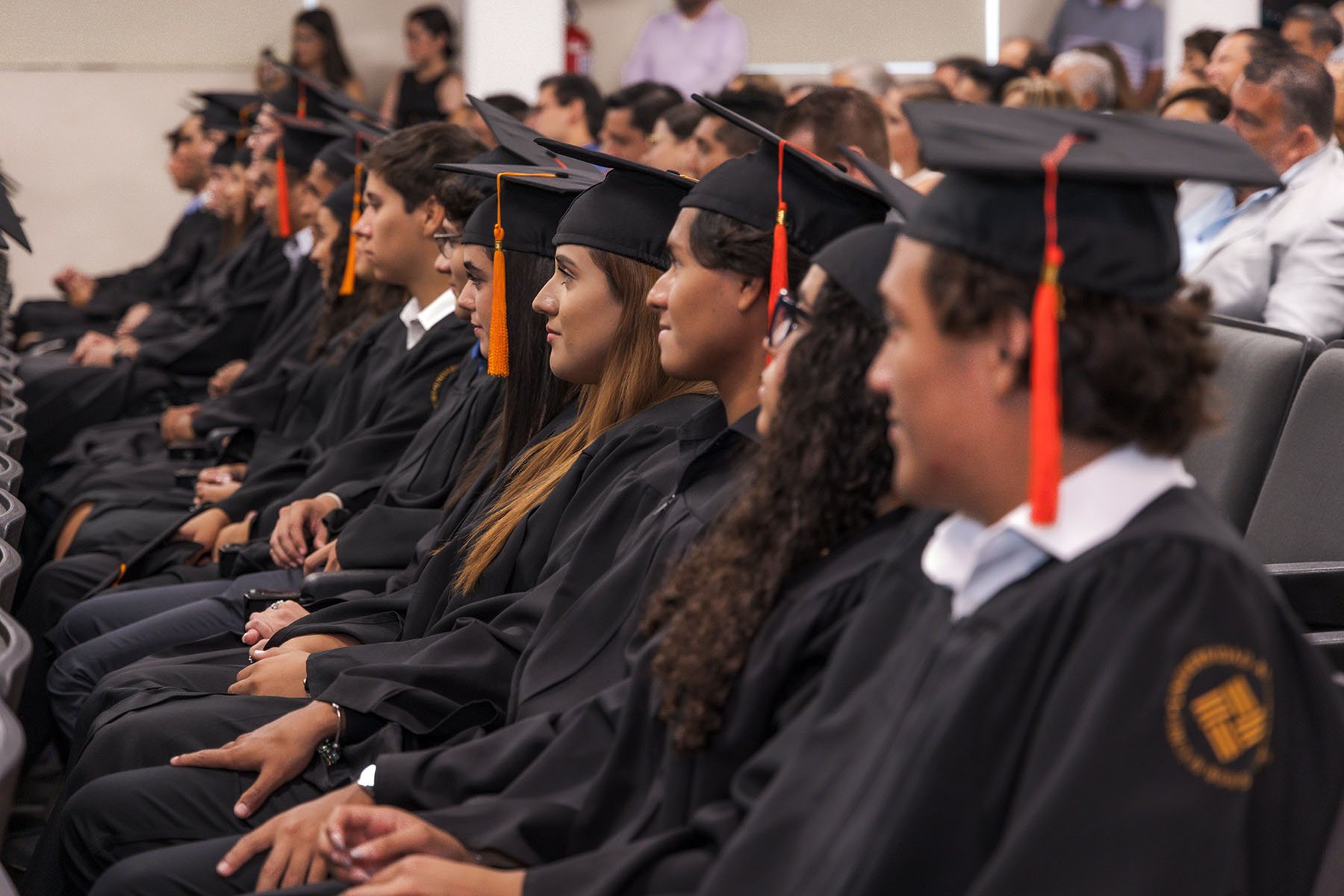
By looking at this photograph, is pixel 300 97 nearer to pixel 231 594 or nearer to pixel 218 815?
pixel 231 594

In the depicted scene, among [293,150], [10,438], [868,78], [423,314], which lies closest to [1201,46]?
[868,78]

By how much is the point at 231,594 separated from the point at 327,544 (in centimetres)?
25

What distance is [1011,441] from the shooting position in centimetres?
128

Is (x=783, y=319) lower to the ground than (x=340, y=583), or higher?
higher

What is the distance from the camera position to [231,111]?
26.3 ft

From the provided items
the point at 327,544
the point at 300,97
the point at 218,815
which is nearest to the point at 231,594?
the point at 327,544

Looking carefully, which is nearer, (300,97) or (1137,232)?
(1137,232)

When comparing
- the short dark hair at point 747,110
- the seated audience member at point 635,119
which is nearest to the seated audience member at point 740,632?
the short dark hair at point 747,110

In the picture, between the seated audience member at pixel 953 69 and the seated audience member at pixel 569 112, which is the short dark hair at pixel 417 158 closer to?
the seated audience member at pixel 569 112

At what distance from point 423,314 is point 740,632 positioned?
2.61 meters

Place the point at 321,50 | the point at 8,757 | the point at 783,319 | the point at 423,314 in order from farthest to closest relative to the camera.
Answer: the point at 321,50, the point at 423,314, the point at 783,319, the point at 8,757

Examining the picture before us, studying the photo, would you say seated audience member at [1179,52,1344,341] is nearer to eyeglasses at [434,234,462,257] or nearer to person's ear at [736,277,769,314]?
eyeglasses at [434,234,462,257]

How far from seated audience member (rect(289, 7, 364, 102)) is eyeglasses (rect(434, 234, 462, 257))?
648 centimetres

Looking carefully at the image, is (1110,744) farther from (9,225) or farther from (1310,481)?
(9,225)
